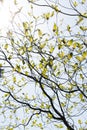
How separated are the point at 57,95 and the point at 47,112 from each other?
120 cm

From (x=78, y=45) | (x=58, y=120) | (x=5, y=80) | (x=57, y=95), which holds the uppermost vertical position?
(x=5, y=80)

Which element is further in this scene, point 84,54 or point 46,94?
point 46,94

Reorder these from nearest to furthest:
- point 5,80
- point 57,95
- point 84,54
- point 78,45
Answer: point 84,54 → point 78,45 → point 57,95 → point 5,80

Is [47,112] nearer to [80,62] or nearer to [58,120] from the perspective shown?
[58,120]

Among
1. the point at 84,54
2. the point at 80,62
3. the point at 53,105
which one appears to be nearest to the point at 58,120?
the point at 53,105

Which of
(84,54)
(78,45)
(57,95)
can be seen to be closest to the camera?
(84,54)

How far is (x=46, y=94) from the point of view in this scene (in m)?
9.46

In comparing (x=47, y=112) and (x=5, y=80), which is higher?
(x=5, y=80)

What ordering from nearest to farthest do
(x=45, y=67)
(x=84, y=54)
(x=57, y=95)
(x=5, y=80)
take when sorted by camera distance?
(x=84, y=54) → (x=45, y=67) → (x=57, y=95) → (x=5, y=80)

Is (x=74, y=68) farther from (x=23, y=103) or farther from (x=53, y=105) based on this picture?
(x=23, y=103)

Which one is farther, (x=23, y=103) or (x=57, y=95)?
(x=23, y=103)

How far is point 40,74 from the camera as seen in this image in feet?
27.6

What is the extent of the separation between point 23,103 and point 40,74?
7.81 feet

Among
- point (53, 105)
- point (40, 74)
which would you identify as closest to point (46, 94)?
point (53, 105)
